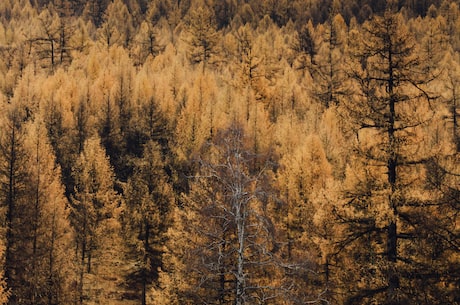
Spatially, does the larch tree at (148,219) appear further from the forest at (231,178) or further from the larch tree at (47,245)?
the larch tree at (47,245)

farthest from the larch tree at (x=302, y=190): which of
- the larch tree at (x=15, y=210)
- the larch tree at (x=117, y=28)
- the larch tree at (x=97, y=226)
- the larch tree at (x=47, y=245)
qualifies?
the larch tree at (x=117, y=28)

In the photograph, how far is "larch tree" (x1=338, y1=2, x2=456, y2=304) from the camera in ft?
43.8

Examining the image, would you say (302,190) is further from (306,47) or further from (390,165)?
(306,47)

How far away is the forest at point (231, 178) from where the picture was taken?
13391 mm

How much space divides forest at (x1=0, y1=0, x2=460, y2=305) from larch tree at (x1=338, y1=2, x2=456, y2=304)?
0.06 m

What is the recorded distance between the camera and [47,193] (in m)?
24.3

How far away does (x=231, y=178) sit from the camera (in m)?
11.9

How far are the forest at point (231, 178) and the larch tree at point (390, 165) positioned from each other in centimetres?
6

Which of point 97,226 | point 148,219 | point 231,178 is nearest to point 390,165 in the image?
point 231,178

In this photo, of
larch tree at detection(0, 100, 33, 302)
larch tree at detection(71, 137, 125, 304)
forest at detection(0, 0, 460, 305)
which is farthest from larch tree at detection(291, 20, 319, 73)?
larch tree at detection(0, 100, 33, 302)

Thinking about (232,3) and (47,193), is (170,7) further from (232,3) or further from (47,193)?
(47,193)

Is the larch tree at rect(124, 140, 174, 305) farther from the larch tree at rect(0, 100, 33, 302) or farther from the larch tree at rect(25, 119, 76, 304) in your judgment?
the larch tree at rect(0, 100, 33, 302)

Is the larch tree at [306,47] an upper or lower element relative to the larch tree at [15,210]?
upper

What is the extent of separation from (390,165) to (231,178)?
519cm
